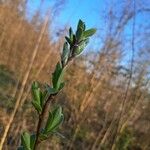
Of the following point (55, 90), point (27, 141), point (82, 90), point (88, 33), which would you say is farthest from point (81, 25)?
point (82, 90)

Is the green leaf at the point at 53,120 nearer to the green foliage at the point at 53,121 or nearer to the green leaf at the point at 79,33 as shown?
the green foliage at the point at 53,121

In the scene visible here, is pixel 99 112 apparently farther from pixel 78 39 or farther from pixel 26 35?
pixel 78 39

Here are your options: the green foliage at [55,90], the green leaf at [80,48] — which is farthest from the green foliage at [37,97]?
the green leaf at [80,48]

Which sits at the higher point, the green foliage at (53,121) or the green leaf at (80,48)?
the green leaf at (80,48)

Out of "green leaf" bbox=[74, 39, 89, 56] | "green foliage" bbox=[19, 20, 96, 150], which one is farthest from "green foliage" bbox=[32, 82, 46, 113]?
"green leaf" bbox=[74, 39, 89, 56]

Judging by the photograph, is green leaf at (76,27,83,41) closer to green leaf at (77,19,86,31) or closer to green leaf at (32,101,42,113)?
green leaf at (77,19,86,31)

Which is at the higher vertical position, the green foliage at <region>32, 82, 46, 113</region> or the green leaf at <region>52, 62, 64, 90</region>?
the green leaf at <region>52, 62, 64, 90</region>

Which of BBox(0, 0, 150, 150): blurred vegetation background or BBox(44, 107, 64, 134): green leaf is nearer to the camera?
BBox(44, 107, 64, 134): green leaf
